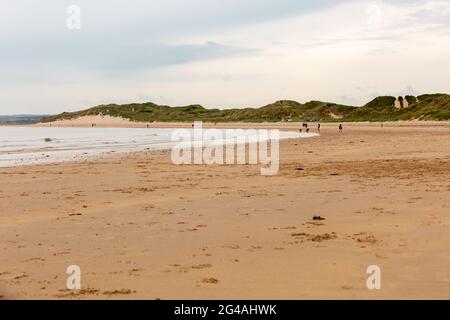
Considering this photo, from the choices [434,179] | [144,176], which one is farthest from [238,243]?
[144,176]

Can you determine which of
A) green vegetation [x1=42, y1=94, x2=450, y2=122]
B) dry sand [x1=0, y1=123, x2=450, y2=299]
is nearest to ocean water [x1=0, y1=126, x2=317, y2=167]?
dry sand [x1=0, y1=123, x2=450, y2=299]

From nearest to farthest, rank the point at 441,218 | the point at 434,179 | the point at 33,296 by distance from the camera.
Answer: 1. the point at 33,296
2. the point at 441,218
3. the point at 434,179

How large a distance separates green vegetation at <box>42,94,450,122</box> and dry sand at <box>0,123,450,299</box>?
70.9 m

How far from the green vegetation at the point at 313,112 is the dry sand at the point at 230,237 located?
70.9 meters

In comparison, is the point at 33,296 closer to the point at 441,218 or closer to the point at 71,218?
the point at 71,218

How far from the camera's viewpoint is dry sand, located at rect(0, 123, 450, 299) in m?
6.06

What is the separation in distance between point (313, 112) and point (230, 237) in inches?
4980

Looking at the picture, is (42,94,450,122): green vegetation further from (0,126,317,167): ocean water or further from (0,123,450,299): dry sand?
(0,123,450,299): dry sand

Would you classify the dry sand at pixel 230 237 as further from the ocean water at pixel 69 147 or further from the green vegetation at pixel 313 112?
the green vegetation at pixel 313 112

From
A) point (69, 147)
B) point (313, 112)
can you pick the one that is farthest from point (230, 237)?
point (313, 112)

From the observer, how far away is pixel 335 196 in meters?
12.4

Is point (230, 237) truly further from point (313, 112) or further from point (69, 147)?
point (313, 112)
